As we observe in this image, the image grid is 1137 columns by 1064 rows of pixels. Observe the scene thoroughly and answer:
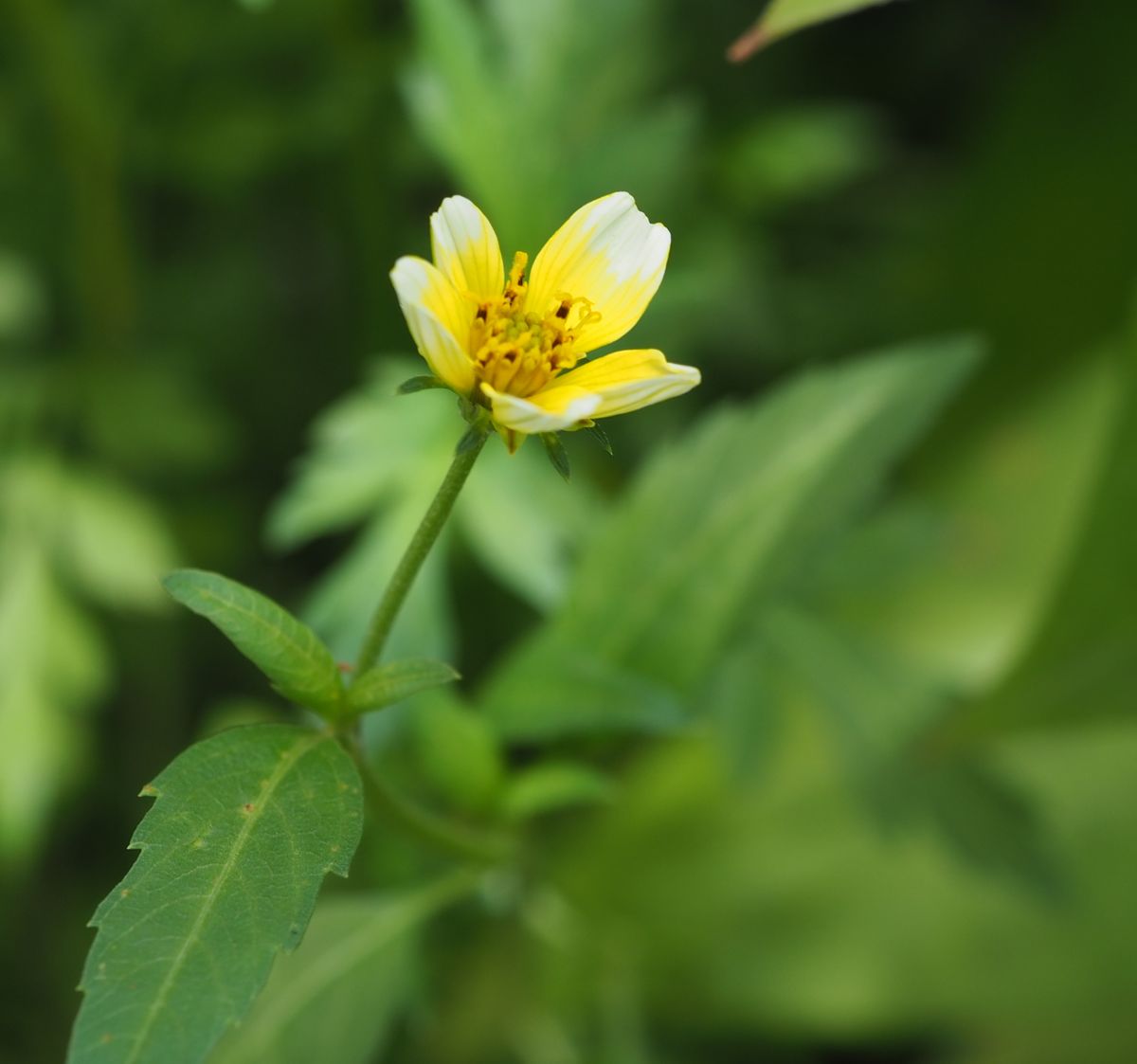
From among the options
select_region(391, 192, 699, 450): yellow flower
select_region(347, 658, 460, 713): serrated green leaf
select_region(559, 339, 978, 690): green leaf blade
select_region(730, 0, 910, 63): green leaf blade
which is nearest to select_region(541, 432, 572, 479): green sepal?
select_region(391, 192, 699, 450): yellow flower

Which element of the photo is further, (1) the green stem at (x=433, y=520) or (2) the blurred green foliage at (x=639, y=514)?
(2) the blurred green foliage at (x=639, y=514)

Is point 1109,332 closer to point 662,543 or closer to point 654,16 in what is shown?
point 654,16

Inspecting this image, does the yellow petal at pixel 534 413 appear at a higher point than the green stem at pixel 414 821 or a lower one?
higher

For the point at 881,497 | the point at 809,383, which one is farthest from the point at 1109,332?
the point at 809,383

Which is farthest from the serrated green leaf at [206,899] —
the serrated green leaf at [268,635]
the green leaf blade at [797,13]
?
the green leaf blade at [797,13]

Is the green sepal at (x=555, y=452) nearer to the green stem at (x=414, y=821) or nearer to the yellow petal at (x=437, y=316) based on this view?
the yellow petal at (x=437, y=316)

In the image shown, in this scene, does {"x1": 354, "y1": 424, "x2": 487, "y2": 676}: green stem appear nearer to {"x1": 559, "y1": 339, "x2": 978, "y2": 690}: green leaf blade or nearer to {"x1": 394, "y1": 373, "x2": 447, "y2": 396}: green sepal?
{"x1": 394, "y1": 373, "x2": 447, "y2": 396}: green sepal
